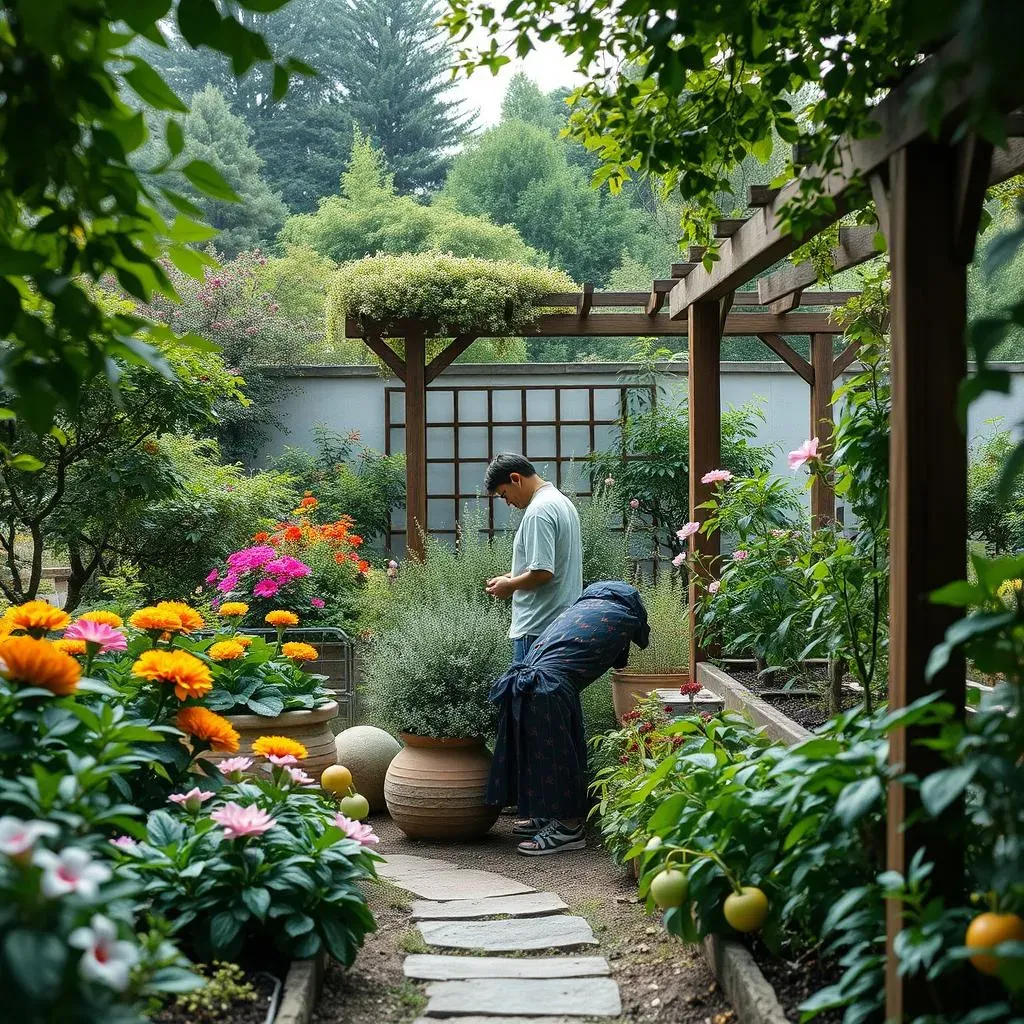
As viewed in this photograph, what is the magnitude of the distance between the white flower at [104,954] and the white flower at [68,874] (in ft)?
0.13

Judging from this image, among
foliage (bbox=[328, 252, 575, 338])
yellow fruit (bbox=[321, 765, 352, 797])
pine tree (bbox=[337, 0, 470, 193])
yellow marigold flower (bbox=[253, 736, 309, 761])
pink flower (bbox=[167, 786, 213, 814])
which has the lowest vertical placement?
yellow fruit (bbox=[321, 765, 352, 797])

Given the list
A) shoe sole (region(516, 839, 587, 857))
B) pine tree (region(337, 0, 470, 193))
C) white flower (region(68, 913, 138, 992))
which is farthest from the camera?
pine tree (region(337, 0, 470, 193))

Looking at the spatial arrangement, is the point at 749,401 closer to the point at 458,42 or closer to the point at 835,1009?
the point at 458,42

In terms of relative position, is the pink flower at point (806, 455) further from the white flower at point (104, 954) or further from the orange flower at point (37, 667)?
the white flower at point (104, 954)

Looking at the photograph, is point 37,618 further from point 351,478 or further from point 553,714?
point 351,478

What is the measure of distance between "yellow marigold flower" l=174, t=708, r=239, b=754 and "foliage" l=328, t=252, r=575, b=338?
16.7 ft

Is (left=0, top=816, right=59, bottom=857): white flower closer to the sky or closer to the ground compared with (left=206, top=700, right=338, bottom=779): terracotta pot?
closer to the sky

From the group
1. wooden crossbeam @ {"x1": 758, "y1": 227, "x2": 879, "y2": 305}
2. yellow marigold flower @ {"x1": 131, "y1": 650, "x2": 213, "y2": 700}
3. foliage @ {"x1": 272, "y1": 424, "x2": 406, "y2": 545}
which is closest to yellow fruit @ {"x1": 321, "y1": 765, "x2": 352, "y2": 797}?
yellow marigold flower @ {"x1": 131, "y1": 650, "x2": 213, "y2": 700}

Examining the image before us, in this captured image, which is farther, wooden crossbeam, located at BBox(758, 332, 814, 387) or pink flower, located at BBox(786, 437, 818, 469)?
wooden crossbeam, located at BBox(758, 332, 814, 387)

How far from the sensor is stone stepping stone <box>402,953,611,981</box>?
3186 millimetres

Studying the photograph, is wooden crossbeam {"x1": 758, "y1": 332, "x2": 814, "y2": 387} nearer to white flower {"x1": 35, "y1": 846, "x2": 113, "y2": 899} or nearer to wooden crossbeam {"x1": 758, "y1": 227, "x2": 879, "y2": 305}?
wooden crossbeam {"x1": 758, "y1": 227, "x2": 879, "y2": 305}

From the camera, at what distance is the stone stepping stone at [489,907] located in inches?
151

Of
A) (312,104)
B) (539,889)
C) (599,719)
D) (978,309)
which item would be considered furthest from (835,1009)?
(312,104)

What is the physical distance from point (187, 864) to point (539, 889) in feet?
6.29
